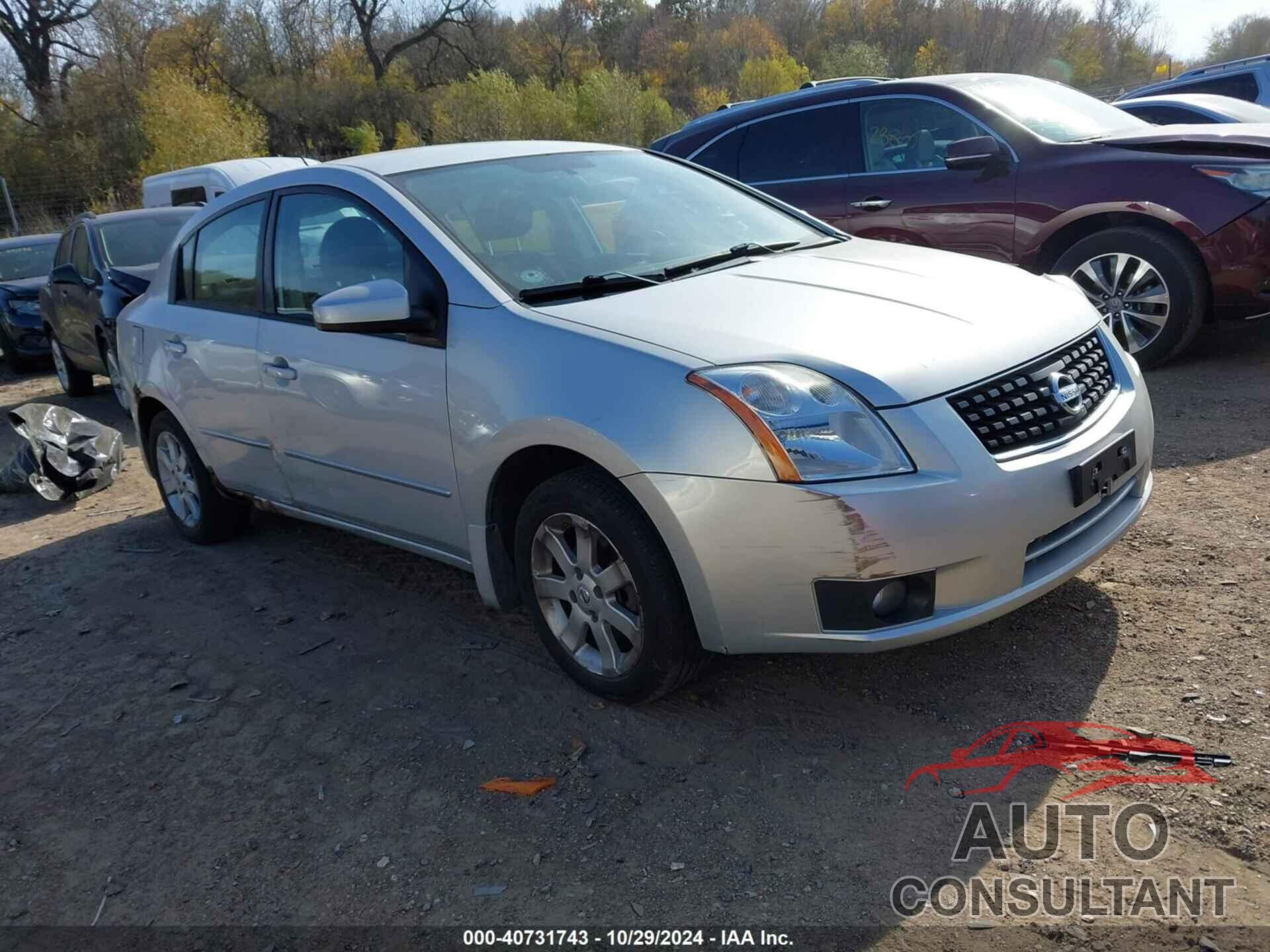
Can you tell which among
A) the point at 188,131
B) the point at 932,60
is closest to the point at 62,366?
the point at 188,131

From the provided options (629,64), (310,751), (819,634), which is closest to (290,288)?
(310,751)

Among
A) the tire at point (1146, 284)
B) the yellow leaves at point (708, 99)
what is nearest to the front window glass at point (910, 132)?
the tire at point (1146, 284)

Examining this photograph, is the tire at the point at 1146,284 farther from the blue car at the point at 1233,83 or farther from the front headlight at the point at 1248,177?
the blue car at the point at 1233,83

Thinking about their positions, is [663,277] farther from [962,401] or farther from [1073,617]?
[1073,617]

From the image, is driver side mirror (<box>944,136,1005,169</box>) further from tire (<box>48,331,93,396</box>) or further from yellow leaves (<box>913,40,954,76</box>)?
yellow leaves (<box>913,40,954,76</box>)

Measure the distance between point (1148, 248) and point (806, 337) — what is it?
3966 mm

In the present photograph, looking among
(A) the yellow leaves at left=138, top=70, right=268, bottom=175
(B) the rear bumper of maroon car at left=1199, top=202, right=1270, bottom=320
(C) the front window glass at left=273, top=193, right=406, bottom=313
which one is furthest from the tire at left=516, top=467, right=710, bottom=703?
(A) the yellow leaves at left=138, top=70, right=268, bottom=175

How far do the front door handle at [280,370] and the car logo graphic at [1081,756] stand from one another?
2.69 metres

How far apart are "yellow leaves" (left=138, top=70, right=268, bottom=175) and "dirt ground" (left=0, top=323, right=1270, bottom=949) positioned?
25368 mm

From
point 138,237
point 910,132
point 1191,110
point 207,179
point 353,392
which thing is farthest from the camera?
point 207,179

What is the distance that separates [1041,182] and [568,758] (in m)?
4.82

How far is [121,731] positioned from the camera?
3635mm

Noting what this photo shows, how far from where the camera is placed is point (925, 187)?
6750 mm

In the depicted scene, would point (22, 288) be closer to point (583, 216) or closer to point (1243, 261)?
point (583, 216)
